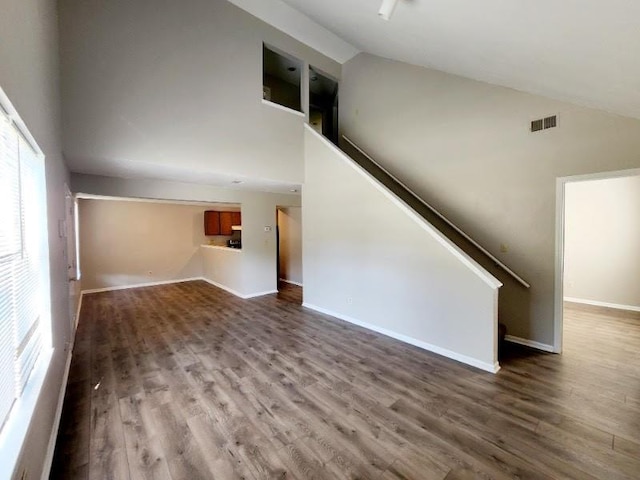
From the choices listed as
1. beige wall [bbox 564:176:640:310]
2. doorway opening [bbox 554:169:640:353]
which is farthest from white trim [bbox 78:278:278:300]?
beige wall [bbox 564:176:640:310]

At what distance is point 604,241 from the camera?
501 centimetres

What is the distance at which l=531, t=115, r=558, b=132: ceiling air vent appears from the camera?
3.26m

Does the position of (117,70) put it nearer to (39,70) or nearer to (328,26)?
(39,70)

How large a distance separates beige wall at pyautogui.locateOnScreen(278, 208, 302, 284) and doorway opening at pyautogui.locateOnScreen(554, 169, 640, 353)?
5599mm

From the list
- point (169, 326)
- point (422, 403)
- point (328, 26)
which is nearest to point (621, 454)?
point (422, 403)

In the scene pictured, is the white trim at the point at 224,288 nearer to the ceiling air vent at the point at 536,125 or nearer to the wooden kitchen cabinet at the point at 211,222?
the wooden kitchen cabinet at the point at 211,222

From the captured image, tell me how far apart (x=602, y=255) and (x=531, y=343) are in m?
3.12

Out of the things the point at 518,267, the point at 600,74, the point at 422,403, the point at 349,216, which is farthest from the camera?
the point at 349,216

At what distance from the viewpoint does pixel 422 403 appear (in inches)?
94.4

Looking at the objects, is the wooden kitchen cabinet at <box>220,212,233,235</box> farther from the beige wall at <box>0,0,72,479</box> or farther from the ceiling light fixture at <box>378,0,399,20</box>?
the ceiling light fixture at <box>378,0,399,20</box>

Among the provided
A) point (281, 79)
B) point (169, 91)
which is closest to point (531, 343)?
point (169, 91)

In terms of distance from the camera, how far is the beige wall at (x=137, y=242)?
22.0ft

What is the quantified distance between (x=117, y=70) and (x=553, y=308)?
5.99 meters

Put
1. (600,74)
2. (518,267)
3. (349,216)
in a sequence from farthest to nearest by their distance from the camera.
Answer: (349,216) < (518,267) < (600,74)
